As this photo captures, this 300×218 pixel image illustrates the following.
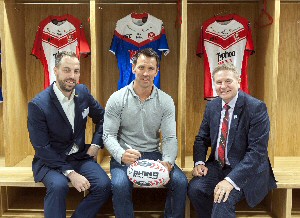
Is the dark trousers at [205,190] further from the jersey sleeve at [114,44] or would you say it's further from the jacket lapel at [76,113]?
the jersey sleeve at [114,44]

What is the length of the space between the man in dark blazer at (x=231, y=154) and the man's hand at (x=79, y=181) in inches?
25.7

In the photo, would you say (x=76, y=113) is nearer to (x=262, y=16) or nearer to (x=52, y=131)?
(x=52, y=131)

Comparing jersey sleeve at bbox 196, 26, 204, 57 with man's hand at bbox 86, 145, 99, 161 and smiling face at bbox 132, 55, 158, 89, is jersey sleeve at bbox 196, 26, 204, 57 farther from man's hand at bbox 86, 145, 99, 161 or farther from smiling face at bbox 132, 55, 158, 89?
man's hand at bbox 86, 145, 99, 161

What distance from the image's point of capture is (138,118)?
8.80 feet

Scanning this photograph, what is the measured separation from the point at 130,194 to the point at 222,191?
0.55 meters

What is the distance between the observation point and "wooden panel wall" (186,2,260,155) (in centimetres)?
355

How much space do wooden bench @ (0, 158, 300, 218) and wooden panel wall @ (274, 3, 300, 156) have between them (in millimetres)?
492

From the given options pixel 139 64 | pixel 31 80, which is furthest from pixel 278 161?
pixel 31 80

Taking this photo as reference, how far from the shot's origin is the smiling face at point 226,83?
7.97 feet

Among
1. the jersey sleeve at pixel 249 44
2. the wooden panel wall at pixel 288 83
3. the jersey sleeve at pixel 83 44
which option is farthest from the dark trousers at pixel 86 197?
the wooden panel wall at pixel 288 83

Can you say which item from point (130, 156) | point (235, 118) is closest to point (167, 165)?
point (130, 156)

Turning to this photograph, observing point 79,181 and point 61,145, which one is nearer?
point 79,181

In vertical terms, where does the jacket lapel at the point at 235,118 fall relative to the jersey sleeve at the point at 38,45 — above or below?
below

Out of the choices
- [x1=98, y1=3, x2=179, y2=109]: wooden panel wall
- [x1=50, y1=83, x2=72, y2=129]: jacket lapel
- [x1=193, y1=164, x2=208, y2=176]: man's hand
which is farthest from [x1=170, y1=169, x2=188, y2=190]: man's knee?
[x1=98, y1=3, x2=179, y2=109]: wooden panel wall
